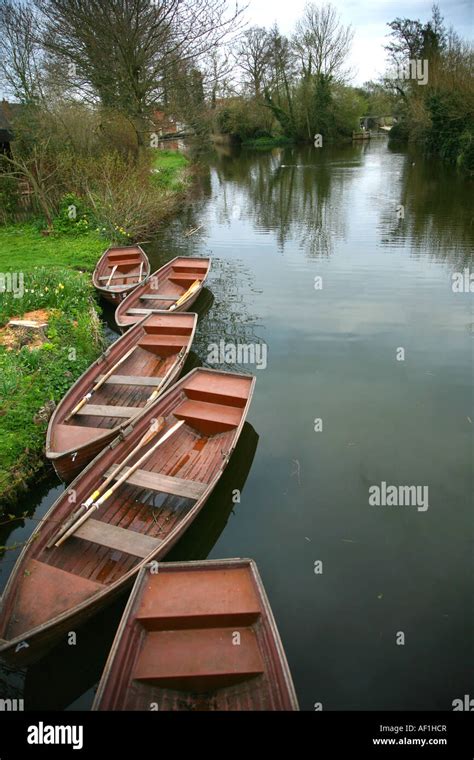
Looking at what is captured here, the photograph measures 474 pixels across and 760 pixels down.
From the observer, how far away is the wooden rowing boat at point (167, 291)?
11.2 metres

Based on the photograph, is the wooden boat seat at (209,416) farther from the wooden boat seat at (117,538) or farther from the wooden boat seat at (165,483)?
the wooden boat seat at (117,538)

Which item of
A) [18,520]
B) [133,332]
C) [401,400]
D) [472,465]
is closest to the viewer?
[18,520]

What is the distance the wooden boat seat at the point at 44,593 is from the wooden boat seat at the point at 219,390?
11.3 feet

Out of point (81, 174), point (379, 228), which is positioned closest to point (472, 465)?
point (379, 228)

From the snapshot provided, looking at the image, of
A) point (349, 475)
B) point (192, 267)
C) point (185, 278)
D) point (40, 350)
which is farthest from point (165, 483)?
point (192, 267)

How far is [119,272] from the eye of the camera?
14.2 m

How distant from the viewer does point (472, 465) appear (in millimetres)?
6965

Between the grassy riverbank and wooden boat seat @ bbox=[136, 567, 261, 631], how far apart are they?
2969 mm

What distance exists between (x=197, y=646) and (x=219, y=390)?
4.07m

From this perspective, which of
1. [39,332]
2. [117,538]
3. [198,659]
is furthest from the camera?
[39,332]

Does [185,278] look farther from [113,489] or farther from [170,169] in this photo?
[170,169]

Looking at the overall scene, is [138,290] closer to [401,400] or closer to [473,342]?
[401,400]

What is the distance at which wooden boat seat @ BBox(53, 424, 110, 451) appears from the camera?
6.59 meters
